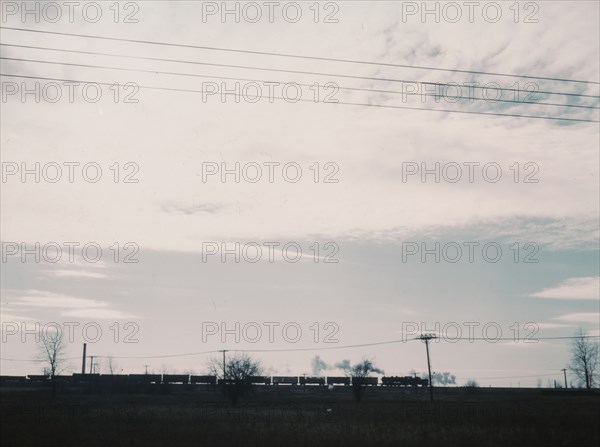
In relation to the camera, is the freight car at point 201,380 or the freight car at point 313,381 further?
the freight car at point 313,381

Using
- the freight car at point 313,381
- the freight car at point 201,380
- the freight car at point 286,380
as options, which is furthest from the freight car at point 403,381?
the freight car at point 201,380

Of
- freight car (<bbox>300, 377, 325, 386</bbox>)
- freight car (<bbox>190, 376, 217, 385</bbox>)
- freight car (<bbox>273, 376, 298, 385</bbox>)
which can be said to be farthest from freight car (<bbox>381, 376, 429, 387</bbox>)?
freight car (<bbox>190, 376, 217, 385</bbox>)

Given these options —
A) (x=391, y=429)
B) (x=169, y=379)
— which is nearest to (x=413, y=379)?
(x=169, y=379)

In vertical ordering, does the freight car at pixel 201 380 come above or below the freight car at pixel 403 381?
above

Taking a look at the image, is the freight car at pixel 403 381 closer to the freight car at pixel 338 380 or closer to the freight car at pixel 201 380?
the freight car at pixel 338 380

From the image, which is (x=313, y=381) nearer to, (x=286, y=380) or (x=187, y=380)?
(x=286, y=380)

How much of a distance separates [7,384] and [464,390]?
91.8 m

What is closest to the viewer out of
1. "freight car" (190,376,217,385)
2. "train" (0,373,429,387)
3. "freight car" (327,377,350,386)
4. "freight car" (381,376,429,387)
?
"train" (0,373,429,387)

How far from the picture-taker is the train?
106 metres

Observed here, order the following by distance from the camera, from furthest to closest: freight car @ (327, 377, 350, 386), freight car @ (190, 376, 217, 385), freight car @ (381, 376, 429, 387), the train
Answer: freight car @ (327, 377, 350, 386) < freight car @ (381, 376, 429, 387) < freight car @ (190, 376, 217, 385) < the train

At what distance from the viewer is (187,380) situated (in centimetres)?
11944

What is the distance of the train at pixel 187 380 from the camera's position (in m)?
106

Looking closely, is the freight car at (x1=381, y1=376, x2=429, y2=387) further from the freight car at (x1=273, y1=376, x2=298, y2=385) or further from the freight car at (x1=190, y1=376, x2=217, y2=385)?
the freight car at (x1=190, y1=376, x2=217, y2=385)

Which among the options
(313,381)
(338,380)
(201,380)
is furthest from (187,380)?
(338,380)
